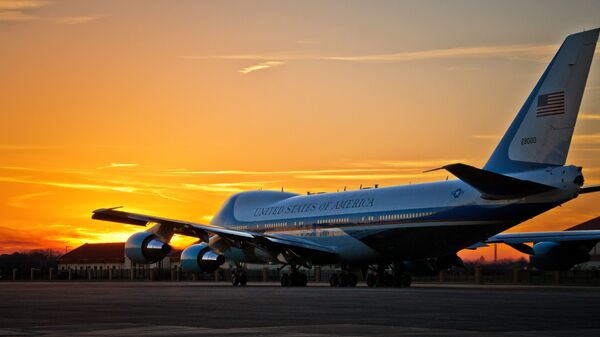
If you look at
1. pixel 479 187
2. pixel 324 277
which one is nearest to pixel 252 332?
pixel 479 187

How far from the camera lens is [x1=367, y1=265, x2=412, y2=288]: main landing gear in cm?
4325

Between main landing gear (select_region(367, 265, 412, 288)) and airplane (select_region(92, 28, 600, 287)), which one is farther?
main landing gear (select_region(367, 265, 412, 288))

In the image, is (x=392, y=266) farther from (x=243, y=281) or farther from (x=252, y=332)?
(x=252, y=332)

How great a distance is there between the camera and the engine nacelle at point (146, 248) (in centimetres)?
4525

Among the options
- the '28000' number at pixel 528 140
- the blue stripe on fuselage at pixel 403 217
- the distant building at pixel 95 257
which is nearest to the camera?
the '28000' number at pixel 528 140

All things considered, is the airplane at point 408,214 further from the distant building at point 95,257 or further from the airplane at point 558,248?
the distant building at point 95,257

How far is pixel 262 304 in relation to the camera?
79.7 ft

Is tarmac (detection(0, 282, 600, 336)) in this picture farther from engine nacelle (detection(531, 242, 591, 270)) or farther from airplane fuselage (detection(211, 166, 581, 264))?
engine nacelle (detection(531, 242, 591, 270))

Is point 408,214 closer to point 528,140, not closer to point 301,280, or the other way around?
point 528,140

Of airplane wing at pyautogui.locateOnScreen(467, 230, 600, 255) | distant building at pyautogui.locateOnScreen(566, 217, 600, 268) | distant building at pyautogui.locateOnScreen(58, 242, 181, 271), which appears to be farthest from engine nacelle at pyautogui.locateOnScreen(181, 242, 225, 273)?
distant building at pyautogui.locateOnScreen(58, 242, 181, 271)

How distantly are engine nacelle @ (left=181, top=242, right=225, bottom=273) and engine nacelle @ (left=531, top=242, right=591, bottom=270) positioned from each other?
15.8 metres

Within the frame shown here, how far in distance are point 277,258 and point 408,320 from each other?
29.6 metres

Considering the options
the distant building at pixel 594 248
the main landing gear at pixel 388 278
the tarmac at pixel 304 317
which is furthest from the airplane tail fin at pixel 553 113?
the distant building at pixel 594 248

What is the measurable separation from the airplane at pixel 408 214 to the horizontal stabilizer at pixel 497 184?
36 millimetres
